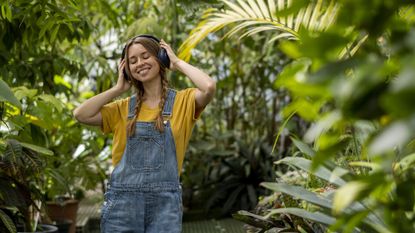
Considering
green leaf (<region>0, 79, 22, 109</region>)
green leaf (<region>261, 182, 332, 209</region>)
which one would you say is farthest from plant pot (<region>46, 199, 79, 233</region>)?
green leaf (<region>261, 182, 332, 209</region>)

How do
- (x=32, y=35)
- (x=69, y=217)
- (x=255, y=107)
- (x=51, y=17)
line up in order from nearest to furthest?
(x=51, y=17), (x=32, y=35), (x=69, y=217), (x=255, y=107)

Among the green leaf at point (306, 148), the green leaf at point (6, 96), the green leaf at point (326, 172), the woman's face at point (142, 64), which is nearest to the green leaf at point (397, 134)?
the green leaf at point (326, 172)

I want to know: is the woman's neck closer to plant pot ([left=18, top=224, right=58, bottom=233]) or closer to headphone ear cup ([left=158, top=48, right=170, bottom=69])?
headphone ear cup ([left=158, top=48, right=170, bottom=69])

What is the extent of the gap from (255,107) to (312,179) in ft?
14.1

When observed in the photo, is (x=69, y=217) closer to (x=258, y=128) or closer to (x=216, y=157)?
(x=216, y=157)

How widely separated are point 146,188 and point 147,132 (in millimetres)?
227

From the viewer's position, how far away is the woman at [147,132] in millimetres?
2639

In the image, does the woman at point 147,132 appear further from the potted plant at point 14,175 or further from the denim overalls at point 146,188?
the potted plant at point 14,175

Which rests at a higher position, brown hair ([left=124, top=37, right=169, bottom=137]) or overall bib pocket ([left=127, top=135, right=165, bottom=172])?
brown hair ([left=124, top=37, right=169, bottom=137])

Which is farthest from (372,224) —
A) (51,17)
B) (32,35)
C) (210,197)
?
(210,197)

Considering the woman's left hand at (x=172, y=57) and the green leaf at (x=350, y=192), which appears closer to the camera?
the green leaf at (x=350, y=192)

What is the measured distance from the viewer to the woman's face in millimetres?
2762

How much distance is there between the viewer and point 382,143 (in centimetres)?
80

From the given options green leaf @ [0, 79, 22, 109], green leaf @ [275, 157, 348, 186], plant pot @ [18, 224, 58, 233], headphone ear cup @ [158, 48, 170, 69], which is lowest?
plant pot @ [18, 224, 58, 233]
